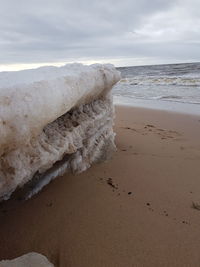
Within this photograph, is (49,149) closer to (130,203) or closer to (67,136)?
(67,136)

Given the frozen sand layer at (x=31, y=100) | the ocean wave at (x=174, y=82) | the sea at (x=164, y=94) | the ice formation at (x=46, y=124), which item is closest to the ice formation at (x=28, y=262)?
the ice formation at (x=46, y=124)

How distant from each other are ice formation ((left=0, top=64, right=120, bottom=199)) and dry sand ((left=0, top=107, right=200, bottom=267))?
18 centimetres

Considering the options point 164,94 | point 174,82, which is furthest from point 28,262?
point 174,82

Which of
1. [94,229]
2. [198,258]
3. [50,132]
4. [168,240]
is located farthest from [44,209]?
[198,258]

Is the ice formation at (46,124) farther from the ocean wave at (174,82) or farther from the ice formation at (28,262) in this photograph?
the ocean wave at (174,82)

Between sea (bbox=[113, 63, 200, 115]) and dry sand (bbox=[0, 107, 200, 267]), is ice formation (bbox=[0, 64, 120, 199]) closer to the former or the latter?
dry sand (bbox=[0, 107, 200, 267])

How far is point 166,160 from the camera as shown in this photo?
11.1ft

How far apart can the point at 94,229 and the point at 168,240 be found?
50 centimetres

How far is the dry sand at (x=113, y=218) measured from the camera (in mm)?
1780

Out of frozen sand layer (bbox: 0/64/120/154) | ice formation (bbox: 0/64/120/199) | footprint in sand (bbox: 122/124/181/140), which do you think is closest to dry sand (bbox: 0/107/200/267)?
ice formation (bbox: 0/64/120/199)

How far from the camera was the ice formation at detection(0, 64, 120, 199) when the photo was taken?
1580 millimetres

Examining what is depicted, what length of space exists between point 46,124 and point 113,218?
2.78ft

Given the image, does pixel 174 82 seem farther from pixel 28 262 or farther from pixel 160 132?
pixel 28 262

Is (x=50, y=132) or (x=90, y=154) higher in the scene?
(x=50, y=132)
